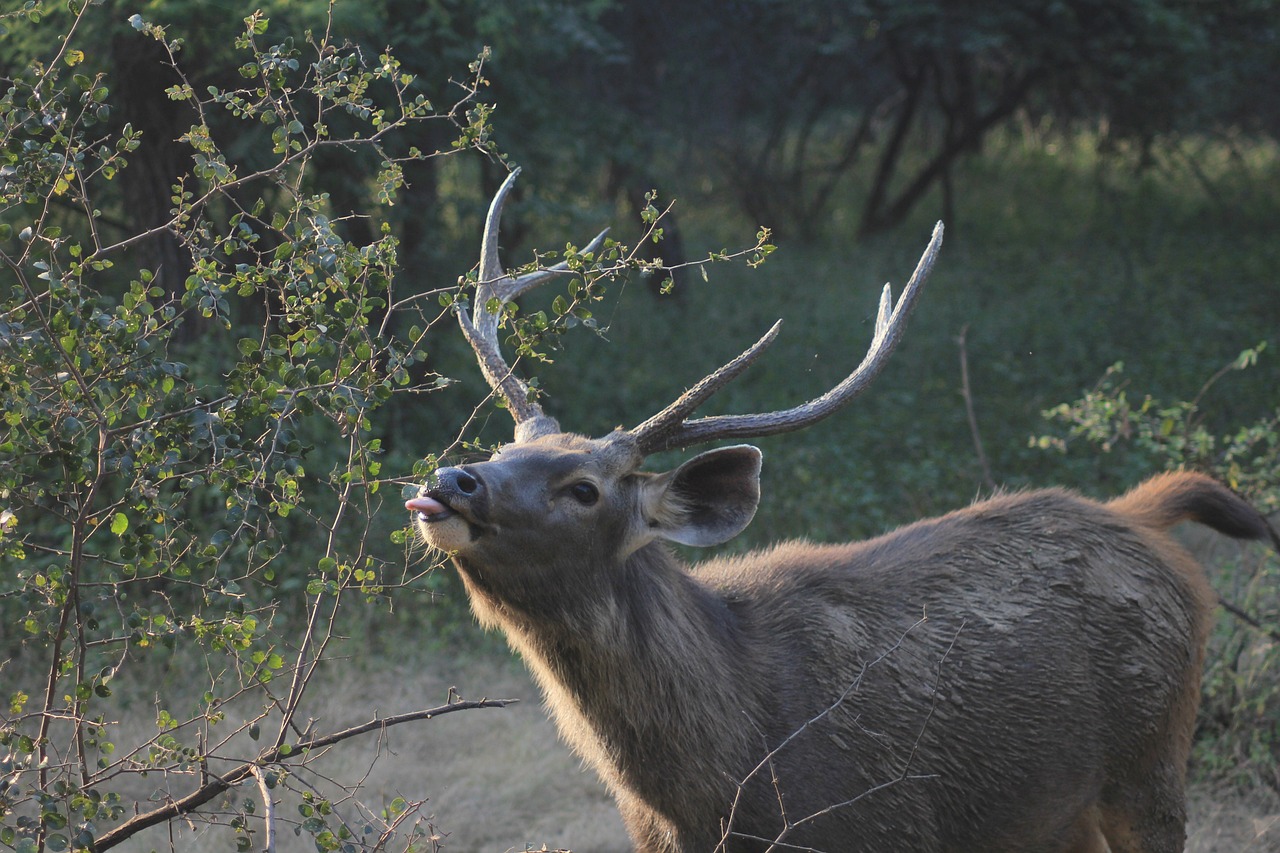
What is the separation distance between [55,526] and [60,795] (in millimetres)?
4900

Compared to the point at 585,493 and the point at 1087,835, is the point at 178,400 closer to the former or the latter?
the point at 585,493

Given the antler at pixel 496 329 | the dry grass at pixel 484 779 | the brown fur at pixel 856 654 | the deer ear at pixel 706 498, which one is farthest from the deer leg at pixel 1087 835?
the antler at pixel 496 329

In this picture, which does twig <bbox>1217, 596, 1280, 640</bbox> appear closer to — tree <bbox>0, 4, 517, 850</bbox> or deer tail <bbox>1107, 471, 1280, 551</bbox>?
deer tail <bbox>1107, 471, 1280, 551</bbox>

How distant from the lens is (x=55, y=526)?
301 inches

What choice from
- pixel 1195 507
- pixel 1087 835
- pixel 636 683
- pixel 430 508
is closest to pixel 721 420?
pixel 636 683

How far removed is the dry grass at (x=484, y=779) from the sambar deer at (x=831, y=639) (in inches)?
40.8

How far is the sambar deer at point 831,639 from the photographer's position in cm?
392

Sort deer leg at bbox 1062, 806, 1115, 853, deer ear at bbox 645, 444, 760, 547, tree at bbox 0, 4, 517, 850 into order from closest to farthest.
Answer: tree at bbox 0, 4, 517, 850 → deer ear at bbox 645, 444, 760, 547 → deer leg at bbox 1062, 806, 1115, 853

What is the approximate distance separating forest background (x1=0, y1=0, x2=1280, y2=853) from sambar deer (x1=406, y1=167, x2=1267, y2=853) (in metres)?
0.35

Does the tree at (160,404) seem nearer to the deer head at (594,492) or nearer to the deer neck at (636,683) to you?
the deer head at (594,492)

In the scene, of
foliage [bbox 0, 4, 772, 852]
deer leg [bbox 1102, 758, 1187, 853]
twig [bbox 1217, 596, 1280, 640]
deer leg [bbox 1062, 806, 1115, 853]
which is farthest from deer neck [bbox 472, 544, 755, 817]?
twig [bbox 1217, 596, 1280, 640]

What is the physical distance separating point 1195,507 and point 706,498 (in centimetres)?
230

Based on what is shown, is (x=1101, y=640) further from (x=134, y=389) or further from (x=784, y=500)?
(x=784, y=500)

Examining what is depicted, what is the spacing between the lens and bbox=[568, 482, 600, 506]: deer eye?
3889 mm
